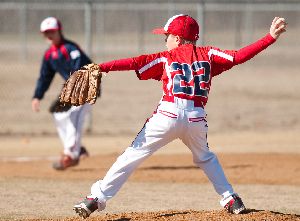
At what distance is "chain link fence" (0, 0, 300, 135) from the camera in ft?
62.6

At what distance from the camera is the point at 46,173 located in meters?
12.9

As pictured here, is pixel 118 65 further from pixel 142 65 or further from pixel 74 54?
pixel 74 54

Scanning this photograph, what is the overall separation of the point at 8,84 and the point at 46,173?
1162 cm

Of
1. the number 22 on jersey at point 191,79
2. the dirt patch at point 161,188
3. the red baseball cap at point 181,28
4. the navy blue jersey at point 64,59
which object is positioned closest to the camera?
the number 22 on jersey at point 191,79

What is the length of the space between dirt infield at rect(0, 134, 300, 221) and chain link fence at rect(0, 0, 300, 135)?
2410mm

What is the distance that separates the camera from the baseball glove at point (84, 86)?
7926 mm

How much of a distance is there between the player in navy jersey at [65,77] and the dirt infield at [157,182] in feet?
0.98

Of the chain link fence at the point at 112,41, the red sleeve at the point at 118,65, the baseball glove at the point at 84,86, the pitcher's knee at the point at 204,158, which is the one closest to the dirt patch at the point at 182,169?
the chain link fence at the point at 112,41

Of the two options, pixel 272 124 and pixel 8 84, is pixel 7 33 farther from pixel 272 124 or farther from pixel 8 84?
pixel 272 124

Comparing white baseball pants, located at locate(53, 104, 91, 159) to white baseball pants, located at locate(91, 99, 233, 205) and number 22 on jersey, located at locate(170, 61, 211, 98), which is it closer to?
white baseball pants, located at locate(91, 99, 233, 205)

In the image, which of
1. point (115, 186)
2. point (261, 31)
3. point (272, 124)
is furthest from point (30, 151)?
point (261, 31)

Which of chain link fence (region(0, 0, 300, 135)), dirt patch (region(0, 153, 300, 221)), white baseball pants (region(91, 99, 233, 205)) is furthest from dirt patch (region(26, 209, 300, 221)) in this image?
chain link fence (region(0, 0, 300, 135))

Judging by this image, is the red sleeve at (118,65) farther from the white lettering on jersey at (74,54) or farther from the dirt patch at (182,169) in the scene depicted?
the white lettering on jersey at (74,54)

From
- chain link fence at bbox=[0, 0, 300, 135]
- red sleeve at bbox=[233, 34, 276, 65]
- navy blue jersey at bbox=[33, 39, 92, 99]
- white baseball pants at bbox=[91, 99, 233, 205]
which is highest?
red sleeve at bbox=[233, 34, 276, 65]
